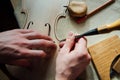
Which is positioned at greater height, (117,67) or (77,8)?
(77,8)

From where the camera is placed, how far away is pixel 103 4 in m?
0.97

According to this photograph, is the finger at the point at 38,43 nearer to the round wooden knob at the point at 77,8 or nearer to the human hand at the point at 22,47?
the human hand at the point at 22,47

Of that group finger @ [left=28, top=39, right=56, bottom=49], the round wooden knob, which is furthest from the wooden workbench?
finger @ [left=28, top=39, right=56, bottom=49]

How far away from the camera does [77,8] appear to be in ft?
3.01

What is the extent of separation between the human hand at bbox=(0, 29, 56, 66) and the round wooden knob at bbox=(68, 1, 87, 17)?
188 mm

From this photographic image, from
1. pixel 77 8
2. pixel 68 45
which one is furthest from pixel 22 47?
pixel 77 8

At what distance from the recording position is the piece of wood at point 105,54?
2.58 ft

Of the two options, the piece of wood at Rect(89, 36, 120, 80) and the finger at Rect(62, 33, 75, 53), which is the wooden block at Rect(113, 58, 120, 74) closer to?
the piece of wood at Rect(89, 36, 120, 80)

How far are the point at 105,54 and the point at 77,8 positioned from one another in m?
0.23

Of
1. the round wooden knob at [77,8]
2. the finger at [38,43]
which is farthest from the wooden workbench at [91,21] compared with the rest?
the finger at [38,43]

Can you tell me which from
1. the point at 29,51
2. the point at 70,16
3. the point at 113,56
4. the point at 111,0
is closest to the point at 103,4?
the point at 111,0

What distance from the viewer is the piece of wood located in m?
0.79

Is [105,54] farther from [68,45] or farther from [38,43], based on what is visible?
[38,43]

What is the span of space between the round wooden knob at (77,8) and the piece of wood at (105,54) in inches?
5.9
